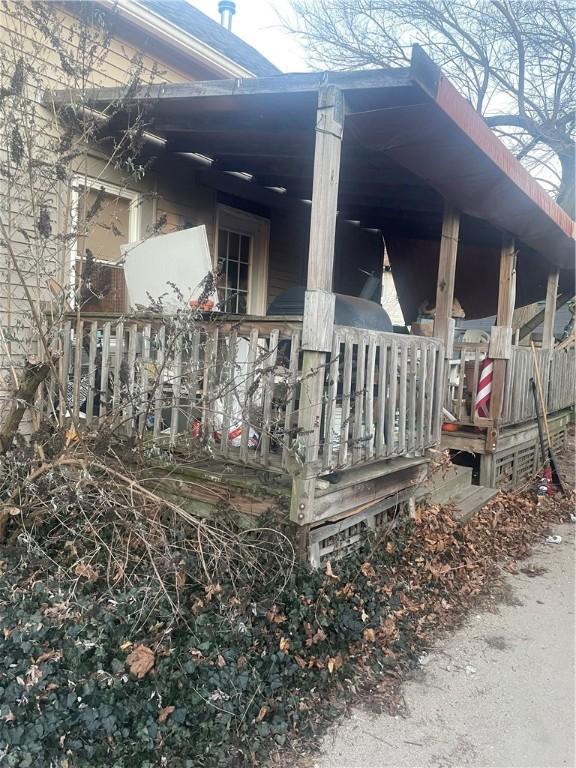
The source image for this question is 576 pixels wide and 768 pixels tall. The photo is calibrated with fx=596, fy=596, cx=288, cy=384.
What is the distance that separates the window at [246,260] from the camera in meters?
7.61

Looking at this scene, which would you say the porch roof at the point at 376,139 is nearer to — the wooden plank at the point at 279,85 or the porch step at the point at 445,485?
the wooden plank at the point at 279,85

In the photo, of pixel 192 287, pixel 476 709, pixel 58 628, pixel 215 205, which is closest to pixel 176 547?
pixel 58 628

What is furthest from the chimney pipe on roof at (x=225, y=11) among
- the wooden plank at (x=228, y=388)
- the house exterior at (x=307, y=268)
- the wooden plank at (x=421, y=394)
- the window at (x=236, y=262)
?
the wooden plank at (x=228, y=388)

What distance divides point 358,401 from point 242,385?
788 millimetres

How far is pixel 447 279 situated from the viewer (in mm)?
5285

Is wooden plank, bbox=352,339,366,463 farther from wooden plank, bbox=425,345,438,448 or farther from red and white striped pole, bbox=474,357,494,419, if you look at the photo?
red and white striped pole, bbox=474,357,494,419

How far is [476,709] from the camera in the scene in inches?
128

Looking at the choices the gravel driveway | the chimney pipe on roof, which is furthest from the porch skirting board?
the chimney pipe on roof

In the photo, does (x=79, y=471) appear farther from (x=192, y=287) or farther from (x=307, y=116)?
(x=307, y=116)

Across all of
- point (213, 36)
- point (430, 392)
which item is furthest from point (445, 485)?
point (213, 36)

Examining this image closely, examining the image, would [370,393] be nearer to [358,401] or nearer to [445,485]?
[358,401]

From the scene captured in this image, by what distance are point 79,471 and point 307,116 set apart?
8.76 feet

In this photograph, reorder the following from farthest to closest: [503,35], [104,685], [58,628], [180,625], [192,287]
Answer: [503,35]
[192,287]
[180,625]
[58,628]
[104,685]

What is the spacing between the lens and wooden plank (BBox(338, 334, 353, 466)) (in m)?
3.71
